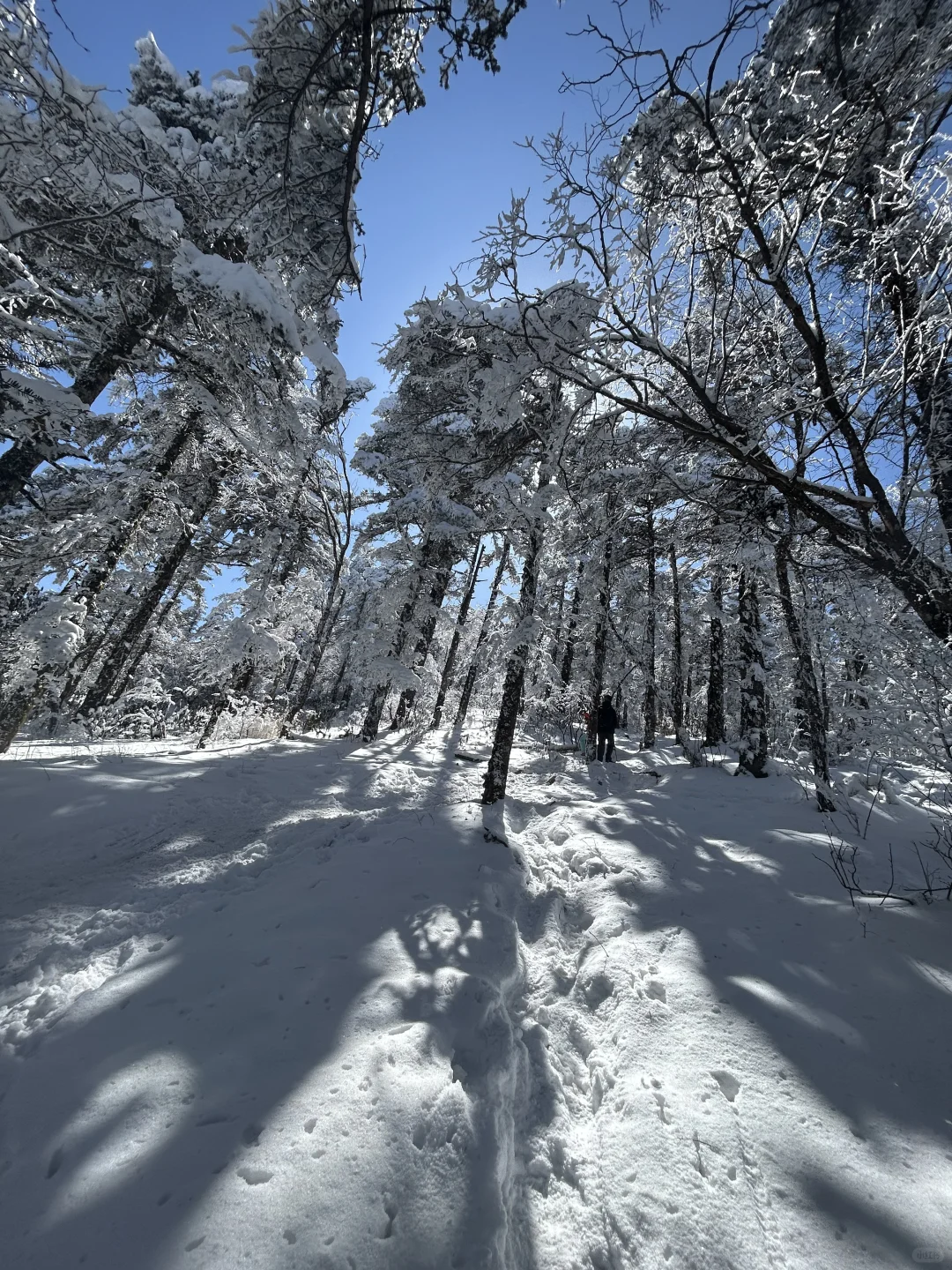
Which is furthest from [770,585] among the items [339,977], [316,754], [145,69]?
[145,69]

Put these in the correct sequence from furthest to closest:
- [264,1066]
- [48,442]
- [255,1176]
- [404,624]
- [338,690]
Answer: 1. [338,690]
2. [404,624]
3. [48,442]
4. [264,1066]
5. [255,1176]

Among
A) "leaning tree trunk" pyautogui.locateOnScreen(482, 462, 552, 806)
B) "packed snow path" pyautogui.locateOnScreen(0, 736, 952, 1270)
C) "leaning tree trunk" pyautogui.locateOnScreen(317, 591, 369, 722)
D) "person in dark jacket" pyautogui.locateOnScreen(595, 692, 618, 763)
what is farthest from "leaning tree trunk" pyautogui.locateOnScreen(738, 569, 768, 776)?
"leaning tree trunk" pyautogui.locateOnScreen(317, 591, 369, 722)

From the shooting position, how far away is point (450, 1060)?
2631 millimetres

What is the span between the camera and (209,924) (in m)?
3.63

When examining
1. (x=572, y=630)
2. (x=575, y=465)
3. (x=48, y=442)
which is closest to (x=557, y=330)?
(x=575, y=465)

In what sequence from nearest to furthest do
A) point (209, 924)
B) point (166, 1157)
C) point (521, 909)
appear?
point (166, 1157) < point (209, 924) < point (521, 909)

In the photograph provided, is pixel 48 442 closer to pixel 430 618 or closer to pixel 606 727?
pixel 430 618

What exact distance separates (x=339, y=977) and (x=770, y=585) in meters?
12.8

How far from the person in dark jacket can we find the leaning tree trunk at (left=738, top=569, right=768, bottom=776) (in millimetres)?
3123

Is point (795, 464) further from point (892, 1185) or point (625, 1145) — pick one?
point (625, 1145)

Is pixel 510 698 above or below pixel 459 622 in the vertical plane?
below

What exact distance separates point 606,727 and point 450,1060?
1088cm

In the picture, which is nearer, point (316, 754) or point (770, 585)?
point (316, 754)

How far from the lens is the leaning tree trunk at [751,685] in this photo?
1095 cm
